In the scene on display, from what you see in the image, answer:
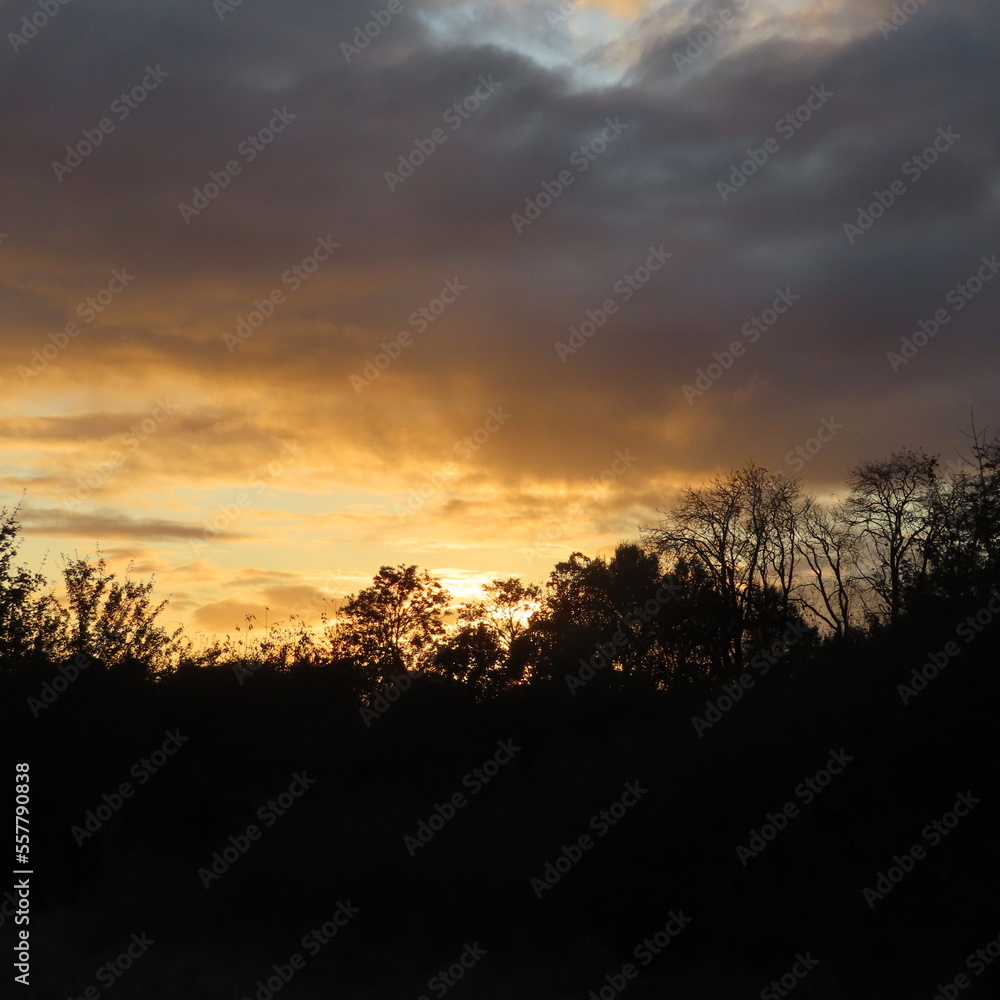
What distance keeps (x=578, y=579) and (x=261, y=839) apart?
1880 inches

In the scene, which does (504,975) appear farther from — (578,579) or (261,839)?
(578,579)

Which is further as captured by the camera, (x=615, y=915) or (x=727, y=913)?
(x=615, y=915)

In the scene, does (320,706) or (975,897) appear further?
(320,706)

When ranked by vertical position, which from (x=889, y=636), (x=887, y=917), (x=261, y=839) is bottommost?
(x=887, y=917)

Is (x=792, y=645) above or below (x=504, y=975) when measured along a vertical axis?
above

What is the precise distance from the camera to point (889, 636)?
61.0ft

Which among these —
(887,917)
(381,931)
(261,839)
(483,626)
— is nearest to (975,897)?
(887,917)

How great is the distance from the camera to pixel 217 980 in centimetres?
1359

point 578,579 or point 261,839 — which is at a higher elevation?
point 578,579

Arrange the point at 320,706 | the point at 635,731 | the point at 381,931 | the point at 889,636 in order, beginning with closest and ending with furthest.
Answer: the point at 381,931 < the point at 889,636 < the point at 635,731 < the point at 320,706

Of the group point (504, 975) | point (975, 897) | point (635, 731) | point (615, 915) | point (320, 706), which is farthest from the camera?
point (320, 706)

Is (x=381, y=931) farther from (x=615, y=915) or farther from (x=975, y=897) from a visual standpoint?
(x=975, y=897)

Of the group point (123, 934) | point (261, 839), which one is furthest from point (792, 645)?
point (123, 934)

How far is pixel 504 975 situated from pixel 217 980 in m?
3.94
